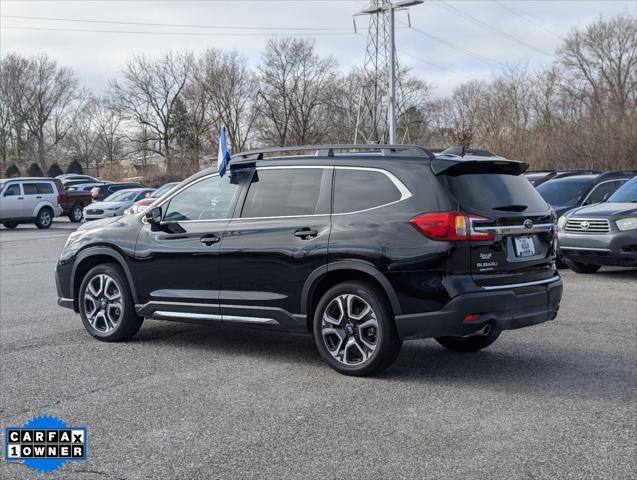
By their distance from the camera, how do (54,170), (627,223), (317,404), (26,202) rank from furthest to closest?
(54,170) → (26,202) → (627,223) → (317,404)

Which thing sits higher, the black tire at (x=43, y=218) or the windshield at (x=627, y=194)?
the windshield at (x=627, y=194)

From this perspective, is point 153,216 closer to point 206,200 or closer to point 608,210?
point 206,200

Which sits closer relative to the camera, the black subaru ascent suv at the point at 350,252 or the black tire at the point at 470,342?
the black subaru ascent suv at the point at 350,252

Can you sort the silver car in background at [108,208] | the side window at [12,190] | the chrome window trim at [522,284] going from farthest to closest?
the side window at [12,190], the silver car in background at [108,208], the chrome window trim at [522,284]

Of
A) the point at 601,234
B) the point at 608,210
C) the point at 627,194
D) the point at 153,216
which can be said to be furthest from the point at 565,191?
the point at 153,216

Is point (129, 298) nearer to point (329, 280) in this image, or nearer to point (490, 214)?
point (329, 280)

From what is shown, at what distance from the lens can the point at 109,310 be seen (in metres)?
7.86

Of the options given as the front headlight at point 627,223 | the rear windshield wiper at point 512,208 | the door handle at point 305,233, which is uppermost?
the rear windshield wiper at point 512,208

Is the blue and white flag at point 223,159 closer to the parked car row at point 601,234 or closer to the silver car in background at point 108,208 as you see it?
the parked car row at point 601,234

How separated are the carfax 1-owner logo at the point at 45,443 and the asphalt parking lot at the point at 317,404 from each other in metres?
0.09

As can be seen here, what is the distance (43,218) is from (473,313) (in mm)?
28007

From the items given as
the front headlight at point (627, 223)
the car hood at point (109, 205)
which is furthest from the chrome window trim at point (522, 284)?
the car hood at point (109, 205)

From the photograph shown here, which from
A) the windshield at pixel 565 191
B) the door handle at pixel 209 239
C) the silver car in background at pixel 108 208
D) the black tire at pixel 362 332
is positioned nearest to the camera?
the black tire at pixel 362 332

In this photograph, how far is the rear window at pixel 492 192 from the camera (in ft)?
20.5
